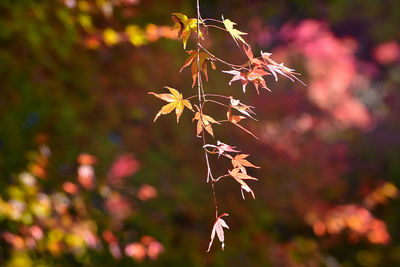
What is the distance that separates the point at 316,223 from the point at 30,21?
9.18 feet

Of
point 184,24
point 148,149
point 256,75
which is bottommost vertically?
point 256,75

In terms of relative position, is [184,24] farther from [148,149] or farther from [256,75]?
[148,149]

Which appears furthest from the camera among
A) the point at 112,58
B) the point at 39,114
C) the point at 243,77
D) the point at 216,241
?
the point at 216,241

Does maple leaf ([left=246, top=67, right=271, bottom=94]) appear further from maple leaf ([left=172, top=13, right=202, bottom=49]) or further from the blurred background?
the blurred background

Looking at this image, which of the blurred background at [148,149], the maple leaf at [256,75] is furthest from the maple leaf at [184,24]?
the blurred background at [148,149]

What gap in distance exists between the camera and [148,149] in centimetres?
346

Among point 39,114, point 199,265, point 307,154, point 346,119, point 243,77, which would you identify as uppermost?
point 346,119

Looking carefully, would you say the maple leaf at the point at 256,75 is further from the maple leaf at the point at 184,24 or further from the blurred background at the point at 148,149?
the blurred background at the point at 148,149

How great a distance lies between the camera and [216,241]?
3.61 meters

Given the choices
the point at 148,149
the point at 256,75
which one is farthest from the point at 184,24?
the point at 148,149

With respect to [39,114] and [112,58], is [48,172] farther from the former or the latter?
[112,58]

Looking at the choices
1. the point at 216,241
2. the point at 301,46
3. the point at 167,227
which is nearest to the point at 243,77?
the point at 167,227

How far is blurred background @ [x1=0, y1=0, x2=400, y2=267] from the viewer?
2707 mm

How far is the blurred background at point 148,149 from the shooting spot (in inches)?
107
